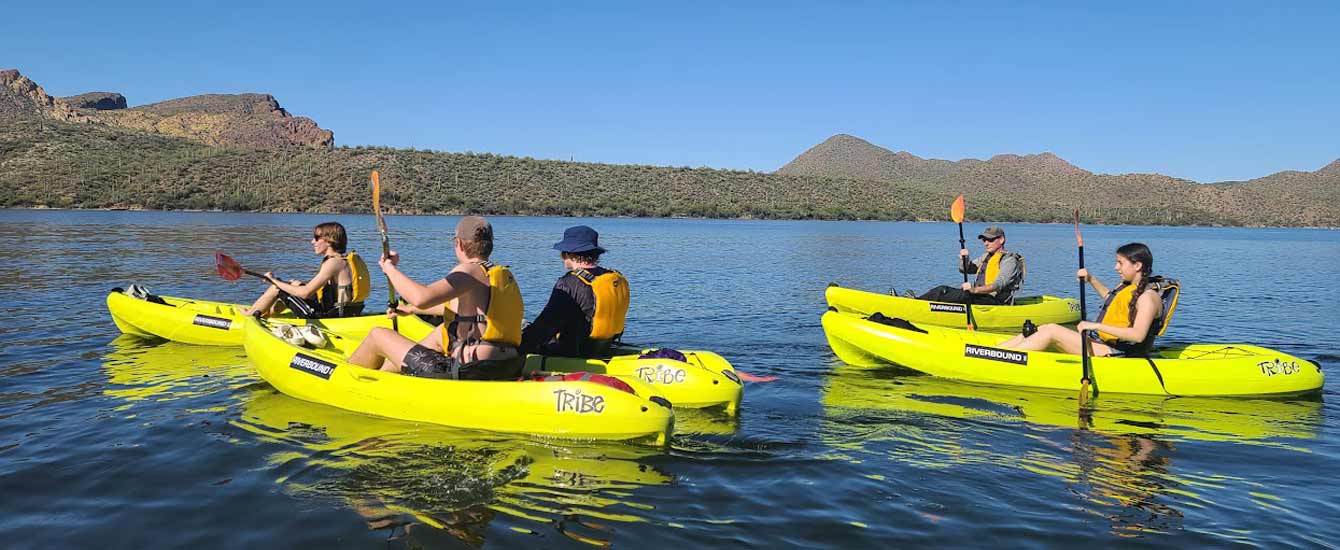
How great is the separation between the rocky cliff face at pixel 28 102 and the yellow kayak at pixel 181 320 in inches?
4755

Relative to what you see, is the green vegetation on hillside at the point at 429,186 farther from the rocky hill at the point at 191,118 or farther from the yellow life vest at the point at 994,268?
the yellow life vest at the point at 994,268

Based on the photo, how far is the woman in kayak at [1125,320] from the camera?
8688 mm

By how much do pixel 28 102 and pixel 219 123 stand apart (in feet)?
84.7

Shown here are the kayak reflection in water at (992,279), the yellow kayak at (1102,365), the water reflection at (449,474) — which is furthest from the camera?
the kayak reflection in water at (992,279)

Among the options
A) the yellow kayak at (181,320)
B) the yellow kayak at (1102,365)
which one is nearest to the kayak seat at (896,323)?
the yellow kayak at (1102,365)

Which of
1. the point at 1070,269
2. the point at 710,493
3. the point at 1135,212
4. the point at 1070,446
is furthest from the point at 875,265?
the point at 1135,212

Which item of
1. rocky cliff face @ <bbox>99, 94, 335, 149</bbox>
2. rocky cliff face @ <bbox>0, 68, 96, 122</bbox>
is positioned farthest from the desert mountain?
rocky cliff face @ <bbox>0, 68, 96, 122</bbox>

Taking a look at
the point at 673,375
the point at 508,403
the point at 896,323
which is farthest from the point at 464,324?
the point at 896,323

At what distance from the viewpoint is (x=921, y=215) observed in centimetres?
9844

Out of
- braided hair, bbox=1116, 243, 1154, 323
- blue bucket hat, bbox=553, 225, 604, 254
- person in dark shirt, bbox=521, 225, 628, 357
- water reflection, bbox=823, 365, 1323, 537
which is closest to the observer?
water reflection, bbox=823, 365, 1323, 537

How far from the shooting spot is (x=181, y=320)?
1099cm

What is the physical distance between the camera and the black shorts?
687cm

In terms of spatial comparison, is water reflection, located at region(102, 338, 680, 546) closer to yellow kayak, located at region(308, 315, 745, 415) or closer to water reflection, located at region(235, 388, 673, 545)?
water reflection, located at region(235, 388, 673, 545)

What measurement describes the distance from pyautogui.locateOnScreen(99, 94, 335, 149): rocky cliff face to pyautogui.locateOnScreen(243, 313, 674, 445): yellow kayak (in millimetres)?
127377
